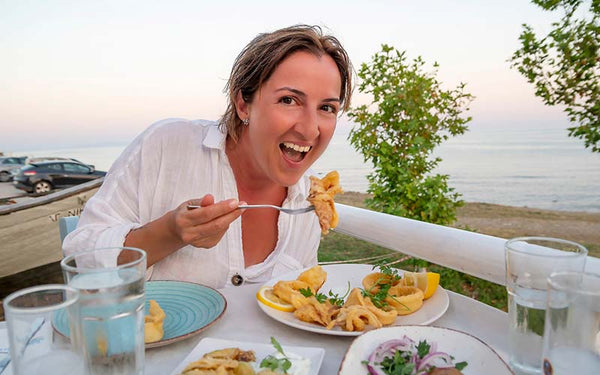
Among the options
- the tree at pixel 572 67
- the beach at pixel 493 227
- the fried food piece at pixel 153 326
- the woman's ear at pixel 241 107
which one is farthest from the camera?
the beach at pixel 493 227

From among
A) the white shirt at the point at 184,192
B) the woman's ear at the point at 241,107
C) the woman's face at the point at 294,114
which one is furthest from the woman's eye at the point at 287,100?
the white shirt at the point at 184,192

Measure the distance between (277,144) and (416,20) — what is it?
7.84m

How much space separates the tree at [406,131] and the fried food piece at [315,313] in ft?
10.9

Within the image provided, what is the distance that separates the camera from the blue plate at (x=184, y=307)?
1.44 meters

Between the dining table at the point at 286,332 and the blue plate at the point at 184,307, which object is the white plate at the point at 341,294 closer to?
the dining table at the point at 286,332

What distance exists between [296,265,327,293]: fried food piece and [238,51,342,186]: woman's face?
23.6 inches

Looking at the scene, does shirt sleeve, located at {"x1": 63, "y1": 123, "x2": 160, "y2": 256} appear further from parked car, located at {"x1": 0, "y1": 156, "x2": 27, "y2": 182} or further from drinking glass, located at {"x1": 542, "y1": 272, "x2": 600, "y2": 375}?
parked car, located at {"x1": 0, "y1": 156, "x2": 27, "y2": 182}

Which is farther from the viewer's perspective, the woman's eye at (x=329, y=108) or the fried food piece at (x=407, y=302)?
the woman's eye at (x=329, y=108)

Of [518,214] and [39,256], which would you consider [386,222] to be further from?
[518,214]

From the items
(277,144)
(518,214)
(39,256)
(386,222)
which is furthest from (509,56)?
(518,214)

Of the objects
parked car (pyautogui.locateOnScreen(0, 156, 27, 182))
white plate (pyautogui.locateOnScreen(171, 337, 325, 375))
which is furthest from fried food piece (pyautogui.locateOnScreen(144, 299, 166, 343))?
parked car (pyautogui.locateOnScreen(0, 156, 27, 182))

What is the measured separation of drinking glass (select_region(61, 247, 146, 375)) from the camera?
2.93 ft

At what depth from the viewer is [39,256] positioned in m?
5.57

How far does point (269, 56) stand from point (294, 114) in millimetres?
341
